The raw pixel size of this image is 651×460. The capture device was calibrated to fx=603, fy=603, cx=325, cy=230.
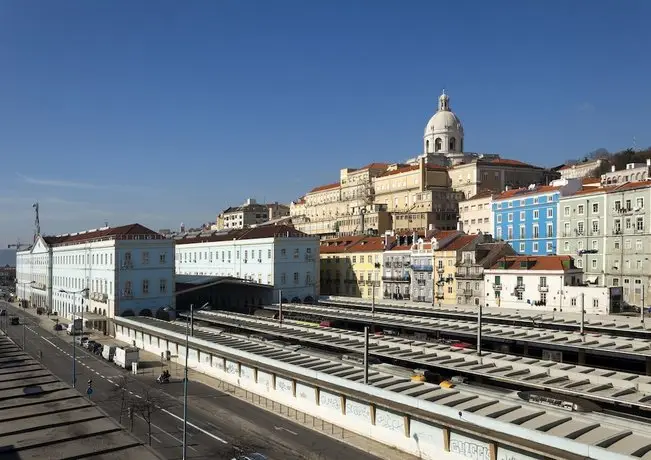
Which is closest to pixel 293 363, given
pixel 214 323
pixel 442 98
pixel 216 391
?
pixel 216 391

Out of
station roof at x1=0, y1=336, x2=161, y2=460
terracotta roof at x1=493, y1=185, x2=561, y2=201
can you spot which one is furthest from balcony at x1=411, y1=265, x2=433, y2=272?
station roof at x1=0, y1=336, x2=161, y2=460

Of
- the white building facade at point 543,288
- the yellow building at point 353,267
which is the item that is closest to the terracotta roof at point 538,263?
the white building facade at point 543,288

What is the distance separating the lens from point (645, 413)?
28547mm

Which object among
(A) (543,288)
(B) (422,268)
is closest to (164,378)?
(A) (543,288)

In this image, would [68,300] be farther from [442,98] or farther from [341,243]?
[442,98]

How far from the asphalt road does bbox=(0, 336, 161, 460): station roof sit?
6.24 metres

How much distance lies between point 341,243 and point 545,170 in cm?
4519

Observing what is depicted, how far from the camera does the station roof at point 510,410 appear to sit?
2066cm

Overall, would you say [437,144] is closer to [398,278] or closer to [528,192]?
[528,192]

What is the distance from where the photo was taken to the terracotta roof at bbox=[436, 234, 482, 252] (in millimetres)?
71312

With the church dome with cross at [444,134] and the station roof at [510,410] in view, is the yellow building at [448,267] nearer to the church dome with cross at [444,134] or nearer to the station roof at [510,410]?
the station roof at [510,410]

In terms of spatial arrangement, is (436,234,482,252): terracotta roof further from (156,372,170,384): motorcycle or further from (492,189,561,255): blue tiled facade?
(156,372,170,384): motorcycle

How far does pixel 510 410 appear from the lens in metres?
24.7

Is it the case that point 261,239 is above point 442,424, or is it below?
above
